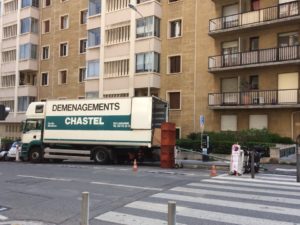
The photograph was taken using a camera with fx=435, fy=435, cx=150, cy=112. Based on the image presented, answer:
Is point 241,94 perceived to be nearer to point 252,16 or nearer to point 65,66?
point 252,16

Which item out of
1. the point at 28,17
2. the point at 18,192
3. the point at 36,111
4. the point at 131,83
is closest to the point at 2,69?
the point at 28,17

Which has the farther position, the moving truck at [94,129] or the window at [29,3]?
the window at [29,3]

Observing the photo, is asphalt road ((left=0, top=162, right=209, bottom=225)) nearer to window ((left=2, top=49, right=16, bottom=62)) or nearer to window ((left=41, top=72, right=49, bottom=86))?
window ((left=41, top=72, right=49, bottom=86))

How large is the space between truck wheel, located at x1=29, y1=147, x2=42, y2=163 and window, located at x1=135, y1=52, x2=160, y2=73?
542 inches

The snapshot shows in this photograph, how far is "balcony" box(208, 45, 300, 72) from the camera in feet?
97.6

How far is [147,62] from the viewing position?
37375 mm

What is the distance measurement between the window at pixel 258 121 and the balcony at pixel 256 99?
1196mm

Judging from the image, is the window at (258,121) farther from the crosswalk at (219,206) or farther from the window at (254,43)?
the crosswalk at (219,206)

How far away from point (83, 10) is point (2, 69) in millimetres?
13575

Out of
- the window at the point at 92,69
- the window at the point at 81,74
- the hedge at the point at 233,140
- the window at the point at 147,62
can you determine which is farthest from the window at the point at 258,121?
the window at the point at 81,74

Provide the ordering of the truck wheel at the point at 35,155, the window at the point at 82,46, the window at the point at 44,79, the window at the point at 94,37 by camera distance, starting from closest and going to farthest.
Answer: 1. the truck wheel at the point at 35,155
2. the window at the point at 94,37
3. the window at the point at 82,46
4. the window at the point at 44,79

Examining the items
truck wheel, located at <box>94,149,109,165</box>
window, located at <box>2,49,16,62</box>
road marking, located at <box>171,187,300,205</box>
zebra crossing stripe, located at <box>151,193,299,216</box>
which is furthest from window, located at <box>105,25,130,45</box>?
zebra crossing stripe, located at <box>151,193,299,216</box>

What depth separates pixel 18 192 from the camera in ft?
41.6

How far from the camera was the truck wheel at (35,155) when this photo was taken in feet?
86.9
